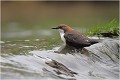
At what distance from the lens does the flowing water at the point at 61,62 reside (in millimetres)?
6078

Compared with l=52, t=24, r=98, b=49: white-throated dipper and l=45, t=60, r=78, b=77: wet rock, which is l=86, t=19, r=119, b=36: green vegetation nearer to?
l=52, t=24, r=98, b=49: white-throated dipper

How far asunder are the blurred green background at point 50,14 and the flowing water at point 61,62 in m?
10.7

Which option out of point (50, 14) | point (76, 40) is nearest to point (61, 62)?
point (76, 40)

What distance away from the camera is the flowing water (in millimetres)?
6078

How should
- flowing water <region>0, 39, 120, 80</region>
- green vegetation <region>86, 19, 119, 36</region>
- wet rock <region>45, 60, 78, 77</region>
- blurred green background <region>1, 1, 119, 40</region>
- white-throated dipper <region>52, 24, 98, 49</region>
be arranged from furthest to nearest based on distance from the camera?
blurred green background <region>1, 1, 119, 40</region>, green vegetation <region>86, 19, 119, 36</region>, white-throated dipper <region>52, 24, 98, 49</region>, wet rock <region>45, 60, 78, 77</region>, flowing water <region>0, 39, 120, 80</region>

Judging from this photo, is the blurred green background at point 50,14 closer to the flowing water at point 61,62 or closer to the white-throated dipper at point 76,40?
the flowing water at point 61,62

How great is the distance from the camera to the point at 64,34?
8.08 metres

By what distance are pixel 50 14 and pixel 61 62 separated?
18.0 meters

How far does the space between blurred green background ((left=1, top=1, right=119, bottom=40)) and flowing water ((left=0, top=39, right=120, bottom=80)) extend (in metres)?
10.7

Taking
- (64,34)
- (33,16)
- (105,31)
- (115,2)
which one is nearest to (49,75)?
(64,34)

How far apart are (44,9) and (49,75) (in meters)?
20.5

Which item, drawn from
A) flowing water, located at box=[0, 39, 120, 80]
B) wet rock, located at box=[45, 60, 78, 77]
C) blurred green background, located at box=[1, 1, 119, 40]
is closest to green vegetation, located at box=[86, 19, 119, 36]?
flowing water, located at box=[0, 39, 120, 80]

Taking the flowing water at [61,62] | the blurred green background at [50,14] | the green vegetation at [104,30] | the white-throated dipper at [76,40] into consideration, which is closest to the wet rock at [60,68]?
the flowing water at [61,62]

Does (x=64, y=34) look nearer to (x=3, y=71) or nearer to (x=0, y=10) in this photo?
(x=3, y=71)
